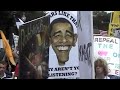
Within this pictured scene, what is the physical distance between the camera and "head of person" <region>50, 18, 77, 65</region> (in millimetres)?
5695

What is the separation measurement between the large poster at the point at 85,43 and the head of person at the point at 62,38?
0.17 m

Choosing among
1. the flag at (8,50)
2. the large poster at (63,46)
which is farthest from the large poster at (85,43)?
the flag at (8,50)

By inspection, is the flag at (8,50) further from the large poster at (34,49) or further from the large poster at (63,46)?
the large poster at (63,46)

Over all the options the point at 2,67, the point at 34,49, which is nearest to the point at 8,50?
the point at 2,67

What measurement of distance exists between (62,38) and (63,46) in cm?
17

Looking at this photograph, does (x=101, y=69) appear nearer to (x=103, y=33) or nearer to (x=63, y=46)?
(x=103, y=33)

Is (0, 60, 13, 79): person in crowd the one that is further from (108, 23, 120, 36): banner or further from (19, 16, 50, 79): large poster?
(108, 23, 120, 36): banner

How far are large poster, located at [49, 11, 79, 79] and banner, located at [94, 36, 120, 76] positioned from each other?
0.44 m

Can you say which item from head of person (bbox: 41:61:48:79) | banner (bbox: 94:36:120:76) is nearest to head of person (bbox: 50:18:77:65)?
head of person (bbox: 41:61:48:79)

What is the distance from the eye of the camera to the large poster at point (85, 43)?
565 centimetres
